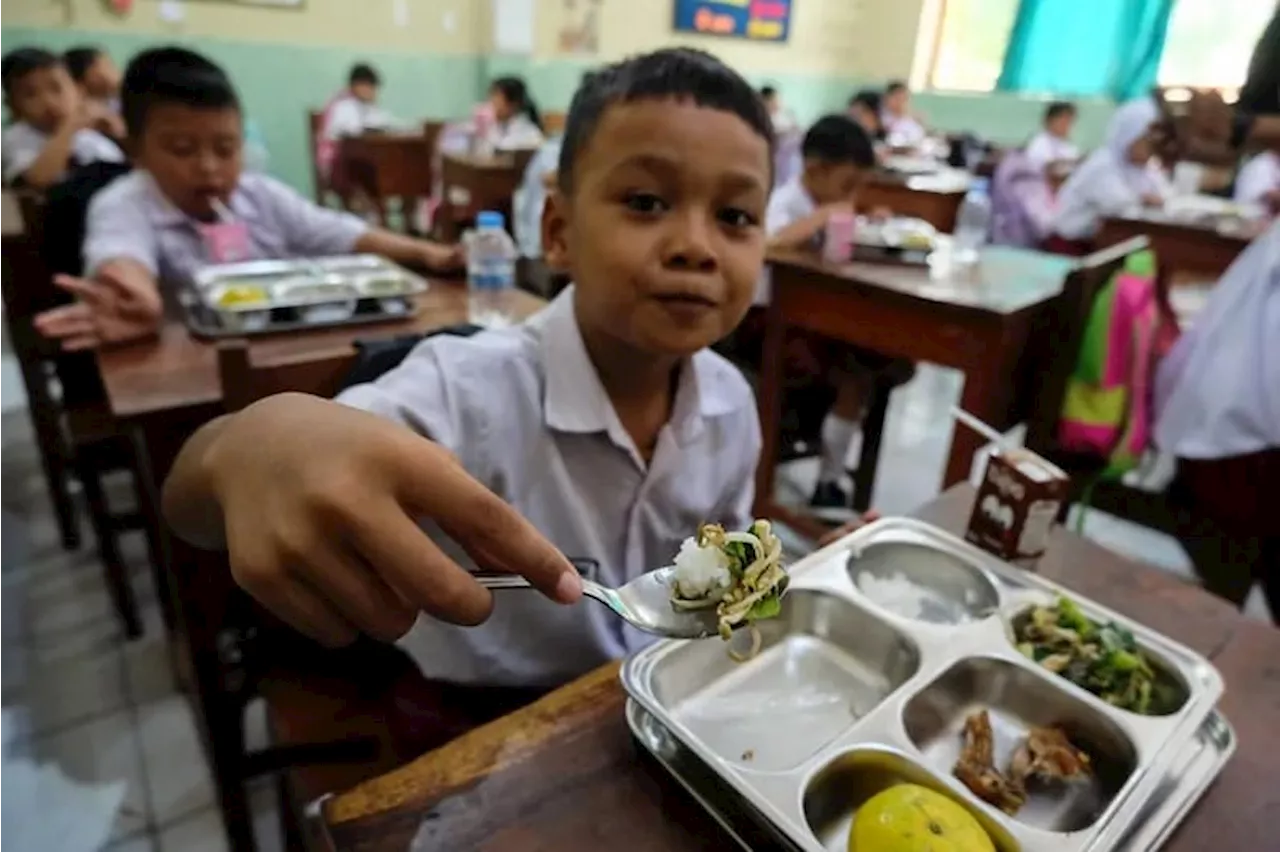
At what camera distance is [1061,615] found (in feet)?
2.69

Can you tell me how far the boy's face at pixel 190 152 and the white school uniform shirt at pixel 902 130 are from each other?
19.5ft

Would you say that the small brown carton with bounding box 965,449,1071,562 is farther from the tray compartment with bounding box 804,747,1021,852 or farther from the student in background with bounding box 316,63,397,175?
the student in background with bounding box 316,63,397,175

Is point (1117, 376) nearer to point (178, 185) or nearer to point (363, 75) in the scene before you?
point (178, 185)

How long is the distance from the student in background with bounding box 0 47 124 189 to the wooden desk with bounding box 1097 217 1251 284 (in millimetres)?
4110

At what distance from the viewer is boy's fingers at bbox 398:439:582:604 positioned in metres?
0.49

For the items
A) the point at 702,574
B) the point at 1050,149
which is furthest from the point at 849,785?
the point at 1050,149

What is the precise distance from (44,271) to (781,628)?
1863 mm

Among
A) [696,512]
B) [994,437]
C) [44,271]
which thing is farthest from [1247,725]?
[44,271]

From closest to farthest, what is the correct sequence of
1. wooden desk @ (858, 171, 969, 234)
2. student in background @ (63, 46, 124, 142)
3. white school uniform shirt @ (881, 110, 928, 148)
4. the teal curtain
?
wooden desk @ (858, 171, 969, 234), student in background @ (63, 46, 124, 142), the teal curtain, white school uniform shirt @ (881, 110, 928, 148)

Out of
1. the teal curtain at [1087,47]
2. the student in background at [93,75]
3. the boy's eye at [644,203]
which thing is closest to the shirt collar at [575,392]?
the boy's eye at [644,203]

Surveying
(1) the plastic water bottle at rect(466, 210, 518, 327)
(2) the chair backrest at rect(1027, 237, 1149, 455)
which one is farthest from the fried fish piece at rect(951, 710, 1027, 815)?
(2) the chair backrest at rect(1027, 237, 1149, 455)

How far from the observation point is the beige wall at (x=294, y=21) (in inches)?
187

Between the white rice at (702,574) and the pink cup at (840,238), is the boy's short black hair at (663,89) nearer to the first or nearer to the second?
the white rice at (702,574)

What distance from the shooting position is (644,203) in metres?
0.90
